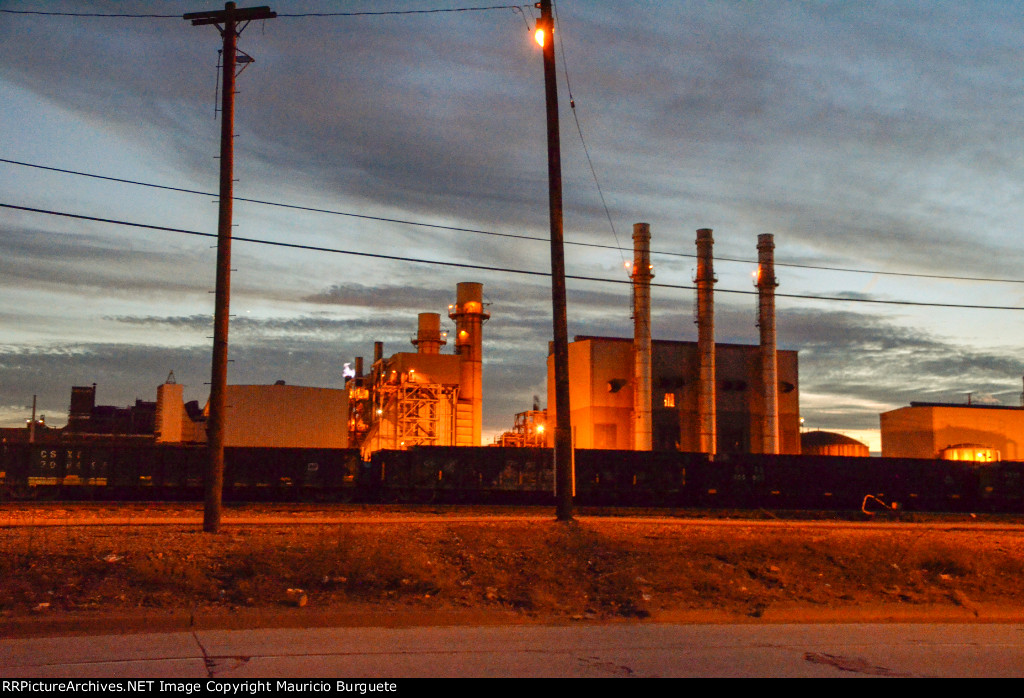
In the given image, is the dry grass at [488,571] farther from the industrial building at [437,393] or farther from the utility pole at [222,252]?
the industrial building at [437,393]

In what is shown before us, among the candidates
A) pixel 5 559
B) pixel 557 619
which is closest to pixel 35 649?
pixel 5 559

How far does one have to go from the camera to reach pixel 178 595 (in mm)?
11414

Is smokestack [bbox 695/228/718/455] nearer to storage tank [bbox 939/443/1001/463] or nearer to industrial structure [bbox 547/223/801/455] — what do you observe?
industrial structure [bbox 547/223/801/455]

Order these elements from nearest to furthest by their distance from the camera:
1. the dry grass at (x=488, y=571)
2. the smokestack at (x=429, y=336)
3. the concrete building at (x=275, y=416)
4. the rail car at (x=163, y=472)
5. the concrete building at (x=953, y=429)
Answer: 1. the dry grass at (x=488, y=571)
2. the rail car at (x=163, y=472)
3. the concrete building at (x=275, y=416)
4. the smokestack at (x=429, y=336)
5. the concrete building at (x=953, y=429)

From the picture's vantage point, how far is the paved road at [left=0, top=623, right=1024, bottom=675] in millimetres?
8062

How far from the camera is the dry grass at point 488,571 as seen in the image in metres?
11.7

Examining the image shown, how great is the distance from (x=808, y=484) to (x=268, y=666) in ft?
100

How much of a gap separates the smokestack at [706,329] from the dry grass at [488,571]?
111ft

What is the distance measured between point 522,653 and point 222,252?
37.0 ft

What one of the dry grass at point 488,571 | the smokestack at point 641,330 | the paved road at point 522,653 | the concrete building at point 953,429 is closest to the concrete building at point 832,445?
the concrete building at point 953,429

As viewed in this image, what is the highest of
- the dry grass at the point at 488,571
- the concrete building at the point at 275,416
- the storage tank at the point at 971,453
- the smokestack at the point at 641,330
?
the smokestack at the point at 641,330

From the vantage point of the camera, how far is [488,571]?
13383 mm

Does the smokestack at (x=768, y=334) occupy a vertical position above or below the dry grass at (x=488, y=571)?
above

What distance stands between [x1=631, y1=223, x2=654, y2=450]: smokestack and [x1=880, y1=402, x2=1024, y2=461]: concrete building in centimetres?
2746
